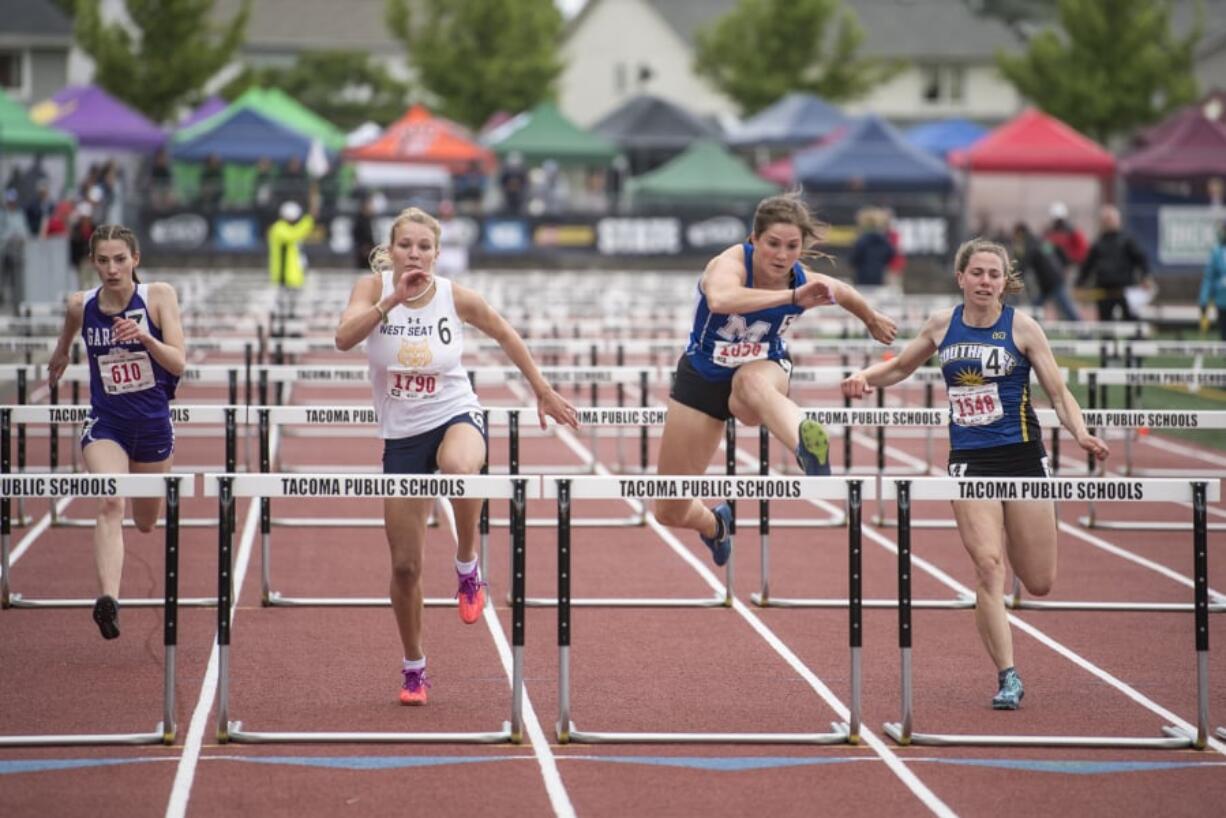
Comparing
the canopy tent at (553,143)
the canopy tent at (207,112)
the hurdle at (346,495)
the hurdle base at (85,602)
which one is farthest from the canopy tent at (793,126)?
the hurdle at (346,495)

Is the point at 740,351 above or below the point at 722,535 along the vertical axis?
above

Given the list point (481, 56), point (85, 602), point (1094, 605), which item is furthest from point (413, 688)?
point (481, 56)

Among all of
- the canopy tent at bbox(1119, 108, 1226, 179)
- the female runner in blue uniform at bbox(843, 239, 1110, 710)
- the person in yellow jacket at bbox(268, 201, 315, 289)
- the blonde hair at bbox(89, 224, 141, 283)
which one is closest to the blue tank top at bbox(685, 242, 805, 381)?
the female runner in blue uniform at bbox(843, 239, 1110, 710)

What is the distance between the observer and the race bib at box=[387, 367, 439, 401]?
7855mm

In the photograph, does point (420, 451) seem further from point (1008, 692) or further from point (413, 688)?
point (1008, 692)

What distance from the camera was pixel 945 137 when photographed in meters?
51.8

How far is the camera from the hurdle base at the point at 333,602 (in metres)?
10.3

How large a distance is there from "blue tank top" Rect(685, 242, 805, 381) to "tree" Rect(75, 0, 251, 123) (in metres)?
51.1

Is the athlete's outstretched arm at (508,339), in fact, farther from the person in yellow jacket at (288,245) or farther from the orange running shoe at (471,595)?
the person in yellow jacket at (288,245)

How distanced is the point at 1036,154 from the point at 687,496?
34.5 meters

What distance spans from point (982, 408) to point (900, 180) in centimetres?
3314

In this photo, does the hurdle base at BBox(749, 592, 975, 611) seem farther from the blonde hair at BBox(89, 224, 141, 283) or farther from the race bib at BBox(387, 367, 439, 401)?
the blonde hair at BBox(89, 224, 141, 283)

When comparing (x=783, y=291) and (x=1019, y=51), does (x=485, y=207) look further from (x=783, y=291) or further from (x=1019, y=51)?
(x=1019, y=51)

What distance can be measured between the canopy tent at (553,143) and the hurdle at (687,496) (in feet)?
123
